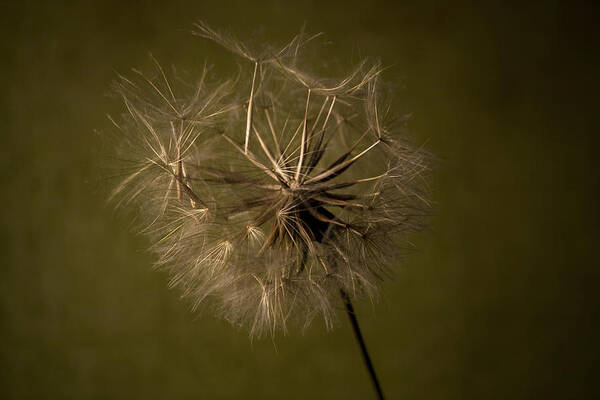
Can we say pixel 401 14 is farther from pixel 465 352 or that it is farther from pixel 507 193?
→ pixel 465 352

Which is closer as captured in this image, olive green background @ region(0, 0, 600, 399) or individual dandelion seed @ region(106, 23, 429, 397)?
individual dandelion seed @ region(106, 23, 429, 397)

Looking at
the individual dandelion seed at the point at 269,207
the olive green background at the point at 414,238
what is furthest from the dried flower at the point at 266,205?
the olive green background at the point at 414,238

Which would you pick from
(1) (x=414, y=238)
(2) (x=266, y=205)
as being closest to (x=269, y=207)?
(2) (x=266, y=205)

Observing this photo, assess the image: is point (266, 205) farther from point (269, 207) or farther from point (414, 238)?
point (414, 238)

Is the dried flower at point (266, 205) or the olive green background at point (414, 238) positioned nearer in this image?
the dried flower at point (266, 205)

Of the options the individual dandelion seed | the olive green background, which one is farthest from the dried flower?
the olive green background

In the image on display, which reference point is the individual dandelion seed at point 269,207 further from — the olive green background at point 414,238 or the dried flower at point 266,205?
the olive green background at point 414,238

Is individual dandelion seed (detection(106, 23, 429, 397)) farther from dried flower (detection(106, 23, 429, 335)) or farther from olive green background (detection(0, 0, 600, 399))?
olive green background (detection(0, 0, 600, 399))
